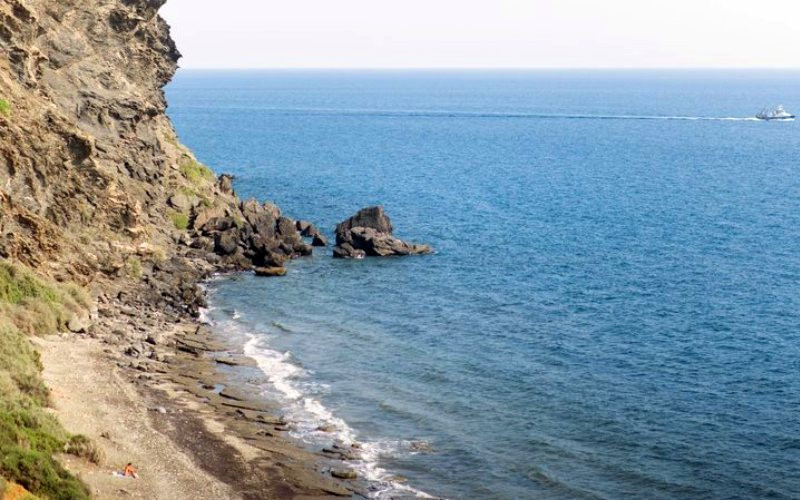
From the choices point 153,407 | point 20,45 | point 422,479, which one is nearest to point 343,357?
point 153,407

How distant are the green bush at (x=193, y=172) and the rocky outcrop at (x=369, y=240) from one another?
15980mm

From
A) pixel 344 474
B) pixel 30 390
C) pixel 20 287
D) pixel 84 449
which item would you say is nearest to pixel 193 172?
pixel 20 287

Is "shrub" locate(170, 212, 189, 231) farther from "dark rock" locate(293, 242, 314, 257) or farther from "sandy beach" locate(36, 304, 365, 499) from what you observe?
"sandy beach" locate(36, 304, 365, 499)

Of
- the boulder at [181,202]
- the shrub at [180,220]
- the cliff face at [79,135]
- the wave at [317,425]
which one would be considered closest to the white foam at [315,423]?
the wave at [317,425]

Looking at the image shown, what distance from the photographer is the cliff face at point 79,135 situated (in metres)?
66.0

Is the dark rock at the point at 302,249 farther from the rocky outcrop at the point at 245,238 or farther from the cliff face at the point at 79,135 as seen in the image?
the cliff face at the point at 79,135

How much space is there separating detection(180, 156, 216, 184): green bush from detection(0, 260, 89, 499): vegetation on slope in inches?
1435

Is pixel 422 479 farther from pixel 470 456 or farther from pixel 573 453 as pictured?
pixel 573 453

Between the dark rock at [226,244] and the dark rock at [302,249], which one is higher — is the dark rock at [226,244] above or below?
above

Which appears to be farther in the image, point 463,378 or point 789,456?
point 463,378

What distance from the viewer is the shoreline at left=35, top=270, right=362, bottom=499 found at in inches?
1622

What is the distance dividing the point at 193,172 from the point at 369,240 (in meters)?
21.3

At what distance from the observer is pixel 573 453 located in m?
46.8

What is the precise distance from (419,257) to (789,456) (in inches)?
1895
